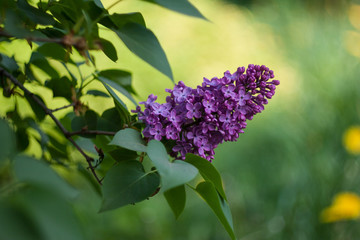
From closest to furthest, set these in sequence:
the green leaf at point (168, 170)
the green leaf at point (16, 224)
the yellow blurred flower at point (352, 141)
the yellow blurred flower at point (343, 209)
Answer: the green leaf at point (16, 224)
the green leaf at point (168, 170)
the yellow blurred flower at point (343, 209)
the yellow blurred flower at point (352, 141)

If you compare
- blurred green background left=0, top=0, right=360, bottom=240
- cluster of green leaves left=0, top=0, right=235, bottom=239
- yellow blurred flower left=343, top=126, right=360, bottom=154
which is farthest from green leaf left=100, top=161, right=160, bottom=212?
yellow blurred flower left=343, top=126, right=360, bottom=154

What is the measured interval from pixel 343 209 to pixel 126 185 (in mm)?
1267

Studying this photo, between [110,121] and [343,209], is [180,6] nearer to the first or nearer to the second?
[110,121]

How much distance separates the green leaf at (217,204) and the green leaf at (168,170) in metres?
0.05

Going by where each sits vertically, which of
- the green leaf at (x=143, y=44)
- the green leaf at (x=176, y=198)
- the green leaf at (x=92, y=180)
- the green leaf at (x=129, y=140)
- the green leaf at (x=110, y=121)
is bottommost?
the green leaf at (x=92, y=180)

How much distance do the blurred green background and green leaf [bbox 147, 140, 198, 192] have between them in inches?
28.7

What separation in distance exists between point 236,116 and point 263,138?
204 cm

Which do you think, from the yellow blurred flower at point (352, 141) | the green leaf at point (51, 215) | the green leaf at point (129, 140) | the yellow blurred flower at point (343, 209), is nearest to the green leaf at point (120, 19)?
the green leaf at point (129, 140)

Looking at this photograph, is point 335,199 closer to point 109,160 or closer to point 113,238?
point 113,238

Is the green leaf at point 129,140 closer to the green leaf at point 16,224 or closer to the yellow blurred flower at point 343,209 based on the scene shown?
the green leaf at point 16,224

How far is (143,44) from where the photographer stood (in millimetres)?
445

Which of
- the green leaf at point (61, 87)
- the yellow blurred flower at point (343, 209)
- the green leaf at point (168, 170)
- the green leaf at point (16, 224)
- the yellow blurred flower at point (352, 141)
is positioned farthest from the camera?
the yellow blurred flower at point (352, 141)

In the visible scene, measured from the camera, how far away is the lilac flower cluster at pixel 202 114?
19.1 inches

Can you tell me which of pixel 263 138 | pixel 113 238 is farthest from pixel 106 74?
pixel 263 138
